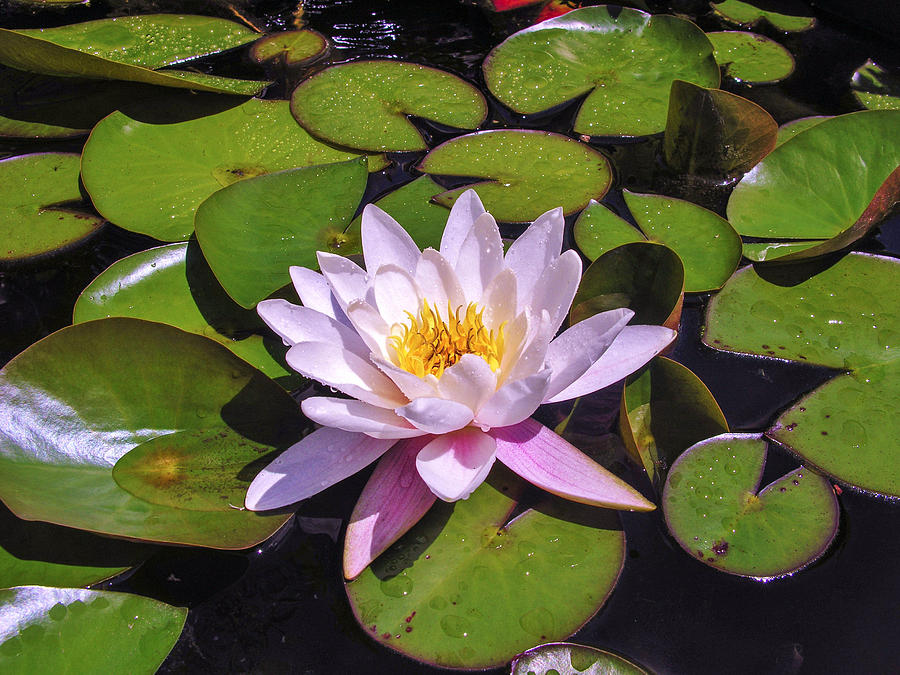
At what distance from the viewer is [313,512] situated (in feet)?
5.82

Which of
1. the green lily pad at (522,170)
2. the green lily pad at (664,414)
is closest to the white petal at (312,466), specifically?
the green lily pad at (664,414)

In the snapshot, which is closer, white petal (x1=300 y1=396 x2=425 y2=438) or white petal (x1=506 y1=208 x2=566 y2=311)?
white petal (x1=300 y1=396 x2=425 y2=438)

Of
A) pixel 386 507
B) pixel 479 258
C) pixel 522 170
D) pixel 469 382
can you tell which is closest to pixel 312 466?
pixel 386 507

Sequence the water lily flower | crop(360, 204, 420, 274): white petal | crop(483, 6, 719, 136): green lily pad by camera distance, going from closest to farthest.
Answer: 1. the water lily flower
2. crop(360, 204, 420, 274): white petal
3. crop(483, 6, 719, 136): green lily pad

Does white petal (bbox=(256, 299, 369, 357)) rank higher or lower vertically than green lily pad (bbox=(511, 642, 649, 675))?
higher

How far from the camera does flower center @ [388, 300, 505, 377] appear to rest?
165 centimetres

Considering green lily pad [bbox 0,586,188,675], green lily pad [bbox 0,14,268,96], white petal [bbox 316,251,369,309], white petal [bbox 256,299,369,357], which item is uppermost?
green lily pad [bbox 0,14,268,96]

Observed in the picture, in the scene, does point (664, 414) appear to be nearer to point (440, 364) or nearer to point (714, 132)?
point (440, 364)

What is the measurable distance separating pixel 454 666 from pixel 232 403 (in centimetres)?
90

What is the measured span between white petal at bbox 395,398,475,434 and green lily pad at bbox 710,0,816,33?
11.1ft

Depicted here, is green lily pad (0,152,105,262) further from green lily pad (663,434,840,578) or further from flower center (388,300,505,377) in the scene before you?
green lily pad (663,434,840,578)

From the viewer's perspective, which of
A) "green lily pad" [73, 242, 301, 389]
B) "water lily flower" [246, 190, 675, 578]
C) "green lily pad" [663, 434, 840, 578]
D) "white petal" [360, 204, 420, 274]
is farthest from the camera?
"green lily pad" [73, 242, 301, 389]

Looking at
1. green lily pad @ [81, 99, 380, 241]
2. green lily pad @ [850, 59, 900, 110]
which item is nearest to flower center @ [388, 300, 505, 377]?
green lily pad @ [81, 99, 380, 241]

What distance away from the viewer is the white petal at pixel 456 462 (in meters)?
1.39
